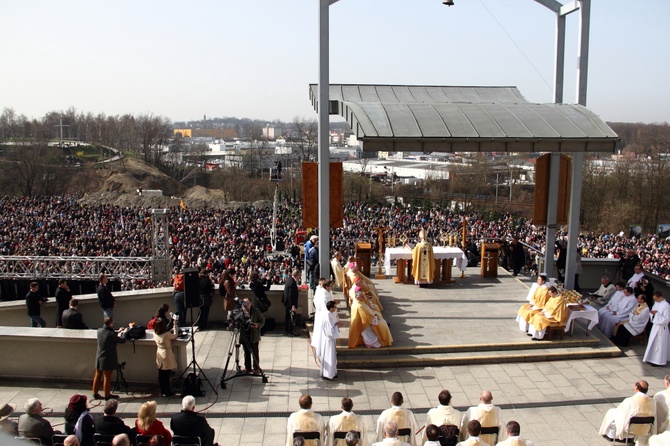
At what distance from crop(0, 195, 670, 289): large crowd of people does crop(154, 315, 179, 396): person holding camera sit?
29.3 ft

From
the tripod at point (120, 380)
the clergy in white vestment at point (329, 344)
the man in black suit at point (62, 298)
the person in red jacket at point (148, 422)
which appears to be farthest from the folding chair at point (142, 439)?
the man in black suit at point (62, 298)

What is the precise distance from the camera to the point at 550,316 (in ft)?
34.5

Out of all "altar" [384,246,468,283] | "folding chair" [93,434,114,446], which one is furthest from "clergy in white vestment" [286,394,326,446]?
"altar" [384,246,468,283]

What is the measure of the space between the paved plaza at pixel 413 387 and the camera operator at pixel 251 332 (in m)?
0.25

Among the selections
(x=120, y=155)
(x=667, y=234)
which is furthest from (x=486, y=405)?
(x=120, y=155)

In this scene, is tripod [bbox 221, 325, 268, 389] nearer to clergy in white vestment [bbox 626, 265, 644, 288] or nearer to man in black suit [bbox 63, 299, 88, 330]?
man in black suit [bbox 63, 299, 88, 330]

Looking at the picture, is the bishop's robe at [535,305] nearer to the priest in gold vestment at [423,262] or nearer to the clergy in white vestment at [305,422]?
the priest in gold vestment at [423,262]

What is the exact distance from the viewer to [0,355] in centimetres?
909

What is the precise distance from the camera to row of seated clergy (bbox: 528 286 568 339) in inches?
411

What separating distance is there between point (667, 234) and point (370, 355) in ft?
117

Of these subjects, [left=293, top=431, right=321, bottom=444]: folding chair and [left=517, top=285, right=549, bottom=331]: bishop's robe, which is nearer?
[left=293, top=431, right=321, bottom=444]: folding chair

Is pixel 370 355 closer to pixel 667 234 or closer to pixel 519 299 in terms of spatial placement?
pixel 519 299

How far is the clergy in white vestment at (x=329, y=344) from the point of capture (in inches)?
367

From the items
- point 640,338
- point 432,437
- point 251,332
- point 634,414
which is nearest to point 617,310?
point 640,338
